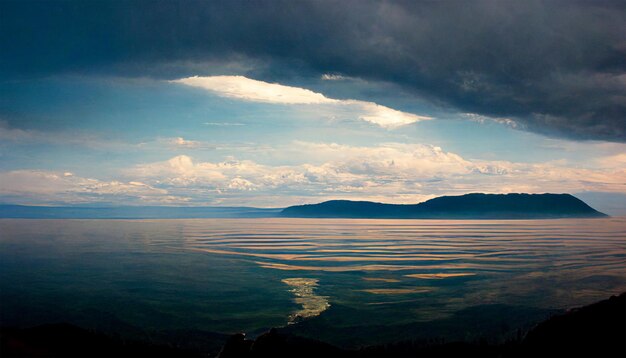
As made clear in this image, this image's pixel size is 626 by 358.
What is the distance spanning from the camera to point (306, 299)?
102 feet

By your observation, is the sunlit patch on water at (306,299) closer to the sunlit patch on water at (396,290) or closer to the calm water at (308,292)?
the calm water at (308,292)

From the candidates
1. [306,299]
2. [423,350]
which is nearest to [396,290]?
[306,299]

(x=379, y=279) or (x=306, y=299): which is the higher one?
(x=379, y=279)

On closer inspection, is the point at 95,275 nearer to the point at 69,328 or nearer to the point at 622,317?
the point at 69,328

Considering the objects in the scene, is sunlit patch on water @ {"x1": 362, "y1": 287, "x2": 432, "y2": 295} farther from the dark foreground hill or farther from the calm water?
the dark foreground hill

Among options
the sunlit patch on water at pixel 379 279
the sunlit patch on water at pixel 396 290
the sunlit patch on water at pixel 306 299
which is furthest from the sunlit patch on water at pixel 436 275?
the sunlit patch on water at pixel 306 299

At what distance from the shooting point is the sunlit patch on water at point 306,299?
26859 millimetres

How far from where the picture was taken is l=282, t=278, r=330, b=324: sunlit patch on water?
2686cm

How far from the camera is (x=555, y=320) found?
49.0 ft

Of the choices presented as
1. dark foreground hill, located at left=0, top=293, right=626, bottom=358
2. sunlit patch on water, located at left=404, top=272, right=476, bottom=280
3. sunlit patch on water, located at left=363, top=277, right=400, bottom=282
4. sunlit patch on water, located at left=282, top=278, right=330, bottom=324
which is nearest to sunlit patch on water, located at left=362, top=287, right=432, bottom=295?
sunlit patch on water, located at left=363, top=277, right=400, bottom=282

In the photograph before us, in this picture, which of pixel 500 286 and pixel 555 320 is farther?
pixel 500 286

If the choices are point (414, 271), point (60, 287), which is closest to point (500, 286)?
point (414, 271)

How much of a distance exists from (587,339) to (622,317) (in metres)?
1.36

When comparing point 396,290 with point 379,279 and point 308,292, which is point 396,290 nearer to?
point 379,279
